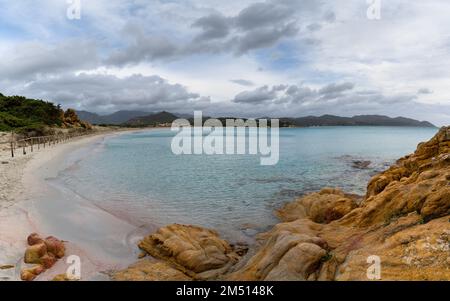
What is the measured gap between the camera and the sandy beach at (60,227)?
12047mm

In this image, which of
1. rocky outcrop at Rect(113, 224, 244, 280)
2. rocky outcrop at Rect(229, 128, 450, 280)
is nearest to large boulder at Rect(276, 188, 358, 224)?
rocky outcrop at Rect(229, 128, 450, 280)

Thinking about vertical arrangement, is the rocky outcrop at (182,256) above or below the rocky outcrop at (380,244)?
below

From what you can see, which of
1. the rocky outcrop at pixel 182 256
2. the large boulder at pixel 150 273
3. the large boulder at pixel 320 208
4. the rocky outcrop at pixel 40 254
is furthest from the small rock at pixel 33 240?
the large boulder at pixel 320 208

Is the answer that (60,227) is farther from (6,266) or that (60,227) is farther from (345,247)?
(345,247)

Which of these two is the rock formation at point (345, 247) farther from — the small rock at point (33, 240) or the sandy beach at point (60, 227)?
the small rock at point (33, 240)

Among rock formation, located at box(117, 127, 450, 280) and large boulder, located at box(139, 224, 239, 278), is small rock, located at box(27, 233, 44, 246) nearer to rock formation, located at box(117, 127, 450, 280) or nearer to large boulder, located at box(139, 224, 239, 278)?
rock formation, located at box(117, 127, 450, 280)

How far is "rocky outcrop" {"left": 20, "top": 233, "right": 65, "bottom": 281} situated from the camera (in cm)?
1075

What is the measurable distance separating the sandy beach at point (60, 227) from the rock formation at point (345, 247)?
113 centimetres

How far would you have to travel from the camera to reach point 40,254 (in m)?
11.8

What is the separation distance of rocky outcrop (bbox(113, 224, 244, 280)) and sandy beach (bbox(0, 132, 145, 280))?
945mm

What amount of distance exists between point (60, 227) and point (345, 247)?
13729 millimetres

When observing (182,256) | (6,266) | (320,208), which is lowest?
(182,256)
